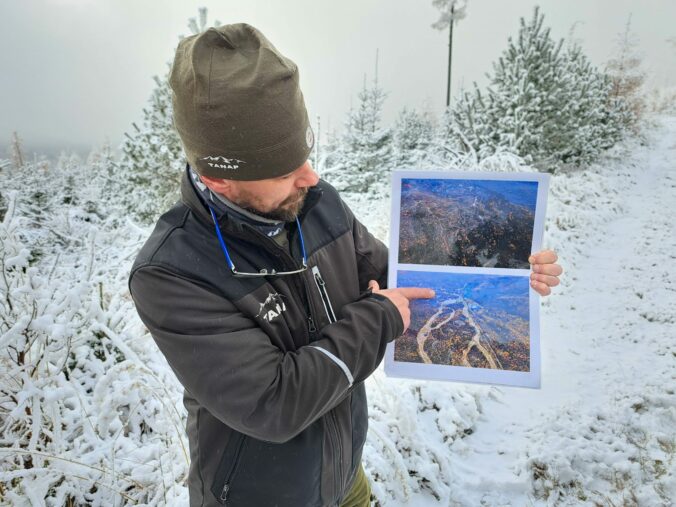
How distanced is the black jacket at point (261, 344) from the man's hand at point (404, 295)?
0.15 feet

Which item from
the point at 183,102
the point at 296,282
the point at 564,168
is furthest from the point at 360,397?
the point at 564,168

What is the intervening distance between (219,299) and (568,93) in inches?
419

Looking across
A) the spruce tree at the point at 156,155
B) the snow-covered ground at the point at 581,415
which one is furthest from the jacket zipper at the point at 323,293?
the spruce tree at the point at 156,155

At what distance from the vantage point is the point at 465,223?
131 cm

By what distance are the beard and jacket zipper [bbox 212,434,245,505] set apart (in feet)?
2.01

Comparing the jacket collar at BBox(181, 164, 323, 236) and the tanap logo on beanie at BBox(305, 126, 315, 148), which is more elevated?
the tanap logo on beanie at BBox(305, 126, 315, 148)

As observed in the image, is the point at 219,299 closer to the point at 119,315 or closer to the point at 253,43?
the point at 253,43

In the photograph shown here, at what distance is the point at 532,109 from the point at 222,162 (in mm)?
9158

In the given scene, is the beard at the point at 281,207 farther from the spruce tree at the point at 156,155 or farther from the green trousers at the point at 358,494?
the spruce tree at the point at 156,155

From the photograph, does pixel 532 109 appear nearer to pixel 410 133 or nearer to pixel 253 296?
pixel 253 296

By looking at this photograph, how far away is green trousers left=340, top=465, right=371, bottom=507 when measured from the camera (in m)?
1.51

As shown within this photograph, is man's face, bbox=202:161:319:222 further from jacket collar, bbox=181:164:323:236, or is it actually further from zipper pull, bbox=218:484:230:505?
zipper pull, bbox=218:484:230:505

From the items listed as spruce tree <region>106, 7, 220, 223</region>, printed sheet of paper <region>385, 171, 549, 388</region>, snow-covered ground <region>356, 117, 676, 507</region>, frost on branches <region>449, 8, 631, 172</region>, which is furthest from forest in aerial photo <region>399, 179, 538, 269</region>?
spruce tree <region>106, 7, 220, 223</region>

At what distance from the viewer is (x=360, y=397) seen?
1.38 meters
